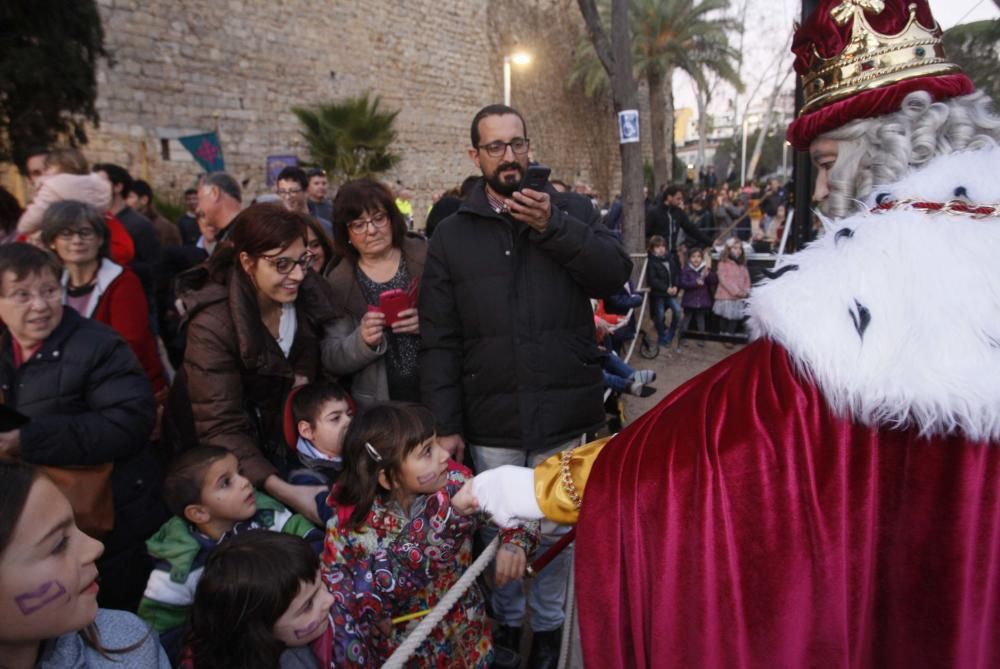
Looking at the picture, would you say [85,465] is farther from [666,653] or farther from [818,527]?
[818,527]

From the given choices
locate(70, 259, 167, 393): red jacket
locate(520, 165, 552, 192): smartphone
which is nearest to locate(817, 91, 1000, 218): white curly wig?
locate(520, 165, 552, 192): smartphone

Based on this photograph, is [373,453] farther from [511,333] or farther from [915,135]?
[915,135]

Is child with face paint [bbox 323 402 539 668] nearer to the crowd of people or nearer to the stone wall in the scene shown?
the crowd of people

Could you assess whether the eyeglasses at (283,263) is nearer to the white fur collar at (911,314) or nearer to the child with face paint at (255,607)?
the child with face paint at (255,607)

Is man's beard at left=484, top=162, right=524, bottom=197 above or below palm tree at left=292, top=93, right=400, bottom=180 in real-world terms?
below

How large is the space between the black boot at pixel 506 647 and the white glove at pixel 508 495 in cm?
126

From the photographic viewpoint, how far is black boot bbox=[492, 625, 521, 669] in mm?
2373

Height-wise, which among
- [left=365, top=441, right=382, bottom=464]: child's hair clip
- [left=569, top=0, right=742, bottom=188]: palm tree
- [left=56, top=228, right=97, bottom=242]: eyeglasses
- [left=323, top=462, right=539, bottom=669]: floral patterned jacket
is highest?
[left=569, top=0, right=742, bottom=188]: palm tree

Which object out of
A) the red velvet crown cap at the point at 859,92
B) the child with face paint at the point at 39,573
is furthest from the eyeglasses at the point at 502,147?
the child with face paint at the point at 39,573

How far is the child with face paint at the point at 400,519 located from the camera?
1911mm

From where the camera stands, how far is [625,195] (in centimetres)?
868

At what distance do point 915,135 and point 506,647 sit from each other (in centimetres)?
226

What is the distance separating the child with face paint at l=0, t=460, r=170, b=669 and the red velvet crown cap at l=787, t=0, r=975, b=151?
1.66 meters

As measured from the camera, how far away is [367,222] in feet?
8.93
